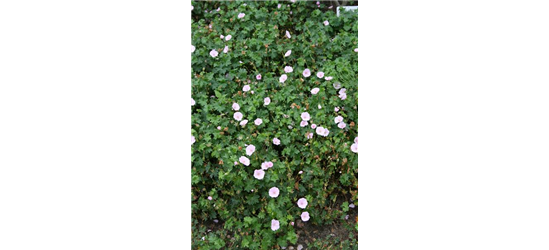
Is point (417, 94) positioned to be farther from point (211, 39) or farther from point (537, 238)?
point (211, 39)

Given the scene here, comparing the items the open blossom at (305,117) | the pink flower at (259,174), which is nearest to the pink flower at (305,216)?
the pink flower at (259,174)

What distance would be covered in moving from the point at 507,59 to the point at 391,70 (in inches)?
10.0

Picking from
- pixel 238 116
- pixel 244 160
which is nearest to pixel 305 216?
pixel 244 160

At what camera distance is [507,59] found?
1.18 m

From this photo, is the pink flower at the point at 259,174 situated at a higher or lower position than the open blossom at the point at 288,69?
lower

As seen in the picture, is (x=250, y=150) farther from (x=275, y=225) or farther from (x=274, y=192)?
(x=275, y=225)

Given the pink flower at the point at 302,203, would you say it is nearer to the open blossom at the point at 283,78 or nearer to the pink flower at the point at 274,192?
the pink flower at the point at 274,192

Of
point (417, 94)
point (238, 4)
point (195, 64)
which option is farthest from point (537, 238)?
point (238, 4)

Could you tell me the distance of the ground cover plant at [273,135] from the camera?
2738 mm

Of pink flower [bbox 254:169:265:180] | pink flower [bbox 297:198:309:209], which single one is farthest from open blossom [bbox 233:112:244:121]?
pink flower [bbox 297:198:309:209]

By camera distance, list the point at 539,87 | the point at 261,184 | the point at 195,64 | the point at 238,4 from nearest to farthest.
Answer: the point at 539,87
the point at 261,184
the point at 195,64
the point at 238,4

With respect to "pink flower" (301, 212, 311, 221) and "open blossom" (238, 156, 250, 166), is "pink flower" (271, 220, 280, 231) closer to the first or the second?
"pink flower" (301, 212, 311, 221)

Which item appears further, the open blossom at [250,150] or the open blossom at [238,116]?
the open blossom at [238,116]

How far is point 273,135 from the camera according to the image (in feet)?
10.2
